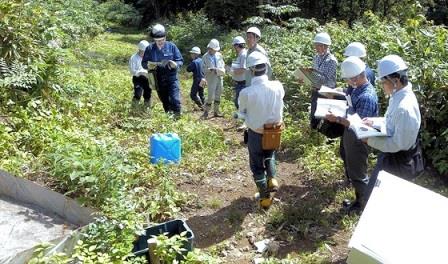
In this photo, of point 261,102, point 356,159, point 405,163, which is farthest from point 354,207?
point 261,102

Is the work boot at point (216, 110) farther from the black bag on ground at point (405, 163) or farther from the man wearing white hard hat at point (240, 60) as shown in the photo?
the black bag on ground at point (405, 163)

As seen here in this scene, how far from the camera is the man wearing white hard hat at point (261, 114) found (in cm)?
527

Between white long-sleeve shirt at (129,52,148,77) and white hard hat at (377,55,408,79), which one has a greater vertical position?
white hard hat at (377,55,408,79)

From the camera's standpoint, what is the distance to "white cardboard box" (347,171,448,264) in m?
2.42

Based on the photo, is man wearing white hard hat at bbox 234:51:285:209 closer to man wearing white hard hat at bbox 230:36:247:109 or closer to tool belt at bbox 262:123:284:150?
tool belt at bbox 262:123:284:150

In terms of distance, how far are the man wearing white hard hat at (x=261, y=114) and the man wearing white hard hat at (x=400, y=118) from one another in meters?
1.33

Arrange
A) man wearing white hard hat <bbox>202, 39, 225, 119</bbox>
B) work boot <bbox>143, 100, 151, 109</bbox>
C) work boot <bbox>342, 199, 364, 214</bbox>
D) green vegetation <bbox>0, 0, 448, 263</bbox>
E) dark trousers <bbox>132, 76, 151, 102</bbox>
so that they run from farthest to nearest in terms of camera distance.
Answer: man wearing white hard hat <bbox>202, 39, 225, 119</bbox>, dark trousers <bbox>132, 76, 151, 102</bbox>, work boot <bbox>143, 100, 151, 109</bbox>, work boot <bbox>342, 199, 364, 214</bbox>, green vegetation <bbox>0, 0, 448, 263</bbox>

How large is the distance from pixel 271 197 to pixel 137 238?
199cm

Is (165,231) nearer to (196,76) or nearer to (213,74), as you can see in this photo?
(213,74)

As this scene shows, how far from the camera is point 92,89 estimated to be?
30.4ft

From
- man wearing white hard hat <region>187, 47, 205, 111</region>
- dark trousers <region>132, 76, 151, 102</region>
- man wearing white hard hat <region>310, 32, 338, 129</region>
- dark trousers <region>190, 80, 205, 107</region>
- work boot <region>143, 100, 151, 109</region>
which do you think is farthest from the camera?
dark trousers <region>190, 80, 205, 107</region>

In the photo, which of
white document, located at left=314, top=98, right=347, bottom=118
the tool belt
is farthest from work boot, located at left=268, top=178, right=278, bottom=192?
white document, located at left=314, top=98, right=347, bottom=118

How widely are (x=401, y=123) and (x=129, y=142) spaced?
471 cm

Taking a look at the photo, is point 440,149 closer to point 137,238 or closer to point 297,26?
point 137,238
